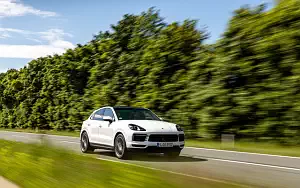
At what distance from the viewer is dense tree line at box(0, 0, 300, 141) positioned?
15.9 m

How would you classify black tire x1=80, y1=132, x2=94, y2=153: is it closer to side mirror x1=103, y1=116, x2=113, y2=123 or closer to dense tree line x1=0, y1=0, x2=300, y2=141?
side mirror x1=103, y1=116, x2=113, y2=123

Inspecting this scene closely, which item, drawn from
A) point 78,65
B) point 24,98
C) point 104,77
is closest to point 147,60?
point 104,77

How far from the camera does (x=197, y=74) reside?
1970 cm

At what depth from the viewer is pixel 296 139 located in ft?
50.8

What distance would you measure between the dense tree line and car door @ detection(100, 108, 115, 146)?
5.01 metres

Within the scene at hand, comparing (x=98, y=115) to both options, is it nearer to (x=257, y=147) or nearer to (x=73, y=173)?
(x=257, y=147)

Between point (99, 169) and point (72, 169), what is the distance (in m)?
0.55

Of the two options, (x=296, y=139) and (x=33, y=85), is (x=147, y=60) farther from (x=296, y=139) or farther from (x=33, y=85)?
(x=33, y=85)

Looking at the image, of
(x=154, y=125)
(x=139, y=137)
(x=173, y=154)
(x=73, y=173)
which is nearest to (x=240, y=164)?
(x=173, y=154)

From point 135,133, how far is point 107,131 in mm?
1641

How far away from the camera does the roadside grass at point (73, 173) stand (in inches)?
184

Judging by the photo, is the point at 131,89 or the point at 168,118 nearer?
the point at 168,118

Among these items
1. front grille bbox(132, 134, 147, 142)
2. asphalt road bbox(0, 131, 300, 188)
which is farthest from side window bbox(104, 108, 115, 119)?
front grille bbox(132, 134, 147, 142)

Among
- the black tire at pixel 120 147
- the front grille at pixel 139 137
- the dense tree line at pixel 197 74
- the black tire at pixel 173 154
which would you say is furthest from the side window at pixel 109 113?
the dense tree line at pixel 197 74
